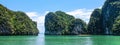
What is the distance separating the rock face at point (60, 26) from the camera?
105 metres

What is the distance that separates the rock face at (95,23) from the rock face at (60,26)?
10.9 feet

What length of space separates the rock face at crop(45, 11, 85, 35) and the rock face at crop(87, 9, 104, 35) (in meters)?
3.32

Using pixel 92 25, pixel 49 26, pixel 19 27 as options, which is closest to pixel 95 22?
pixel 92 25

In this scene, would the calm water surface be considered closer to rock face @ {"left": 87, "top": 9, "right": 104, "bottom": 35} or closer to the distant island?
the distant island

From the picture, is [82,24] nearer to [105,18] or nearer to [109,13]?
[105,18]

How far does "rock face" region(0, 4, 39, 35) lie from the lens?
251ft

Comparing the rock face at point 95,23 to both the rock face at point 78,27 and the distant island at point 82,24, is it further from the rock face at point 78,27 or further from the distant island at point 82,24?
the rock face at point 78,27

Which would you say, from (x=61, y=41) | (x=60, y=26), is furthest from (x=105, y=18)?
(x=61, y=41)

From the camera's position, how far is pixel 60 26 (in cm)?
10644

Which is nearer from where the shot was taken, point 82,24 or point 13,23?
point 13,23

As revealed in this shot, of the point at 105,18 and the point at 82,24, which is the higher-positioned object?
the point at 105,18

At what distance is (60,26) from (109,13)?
18.0 metres

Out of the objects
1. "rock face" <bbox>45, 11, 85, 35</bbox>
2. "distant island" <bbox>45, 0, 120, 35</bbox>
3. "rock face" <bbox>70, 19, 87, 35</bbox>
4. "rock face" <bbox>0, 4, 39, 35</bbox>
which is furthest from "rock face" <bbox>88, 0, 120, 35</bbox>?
"rock face" <bbox>0, 4, 39, 35</bbox>

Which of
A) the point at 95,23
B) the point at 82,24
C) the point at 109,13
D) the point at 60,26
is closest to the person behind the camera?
the point at 109,13
